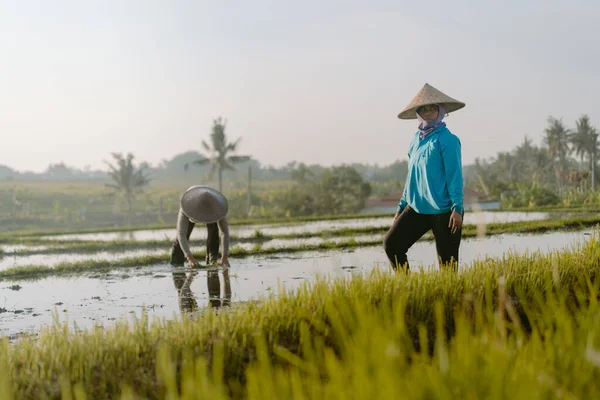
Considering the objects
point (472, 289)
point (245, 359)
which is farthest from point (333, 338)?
point (472, 289)

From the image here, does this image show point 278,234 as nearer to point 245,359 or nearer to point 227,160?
point 245,359

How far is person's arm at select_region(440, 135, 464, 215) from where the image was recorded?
485cm

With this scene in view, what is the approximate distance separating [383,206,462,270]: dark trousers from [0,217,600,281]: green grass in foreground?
3.00 meters

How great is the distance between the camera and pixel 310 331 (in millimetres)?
3705

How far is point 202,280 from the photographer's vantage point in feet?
23.6

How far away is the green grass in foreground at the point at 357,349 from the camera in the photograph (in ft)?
7.03

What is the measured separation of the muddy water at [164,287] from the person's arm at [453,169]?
1.70 feet

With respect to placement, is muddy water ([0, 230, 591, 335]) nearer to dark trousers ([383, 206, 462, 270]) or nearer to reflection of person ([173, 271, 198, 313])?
reflection of person ([173, 271, 198, 313])

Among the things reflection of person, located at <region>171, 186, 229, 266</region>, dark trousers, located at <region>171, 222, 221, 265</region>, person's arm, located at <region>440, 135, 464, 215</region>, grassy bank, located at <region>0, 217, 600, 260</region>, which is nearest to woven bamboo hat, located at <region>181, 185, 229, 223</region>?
reflection of person, located at <region>171, 186, 229, 266</region>

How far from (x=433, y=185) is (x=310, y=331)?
1729 millimetres

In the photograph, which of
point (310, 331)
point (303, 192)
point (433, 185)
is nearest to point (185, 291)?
point (433, 185)

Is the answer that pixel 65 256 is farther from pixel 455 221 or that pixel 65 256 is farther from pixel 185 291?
pixel 455 221

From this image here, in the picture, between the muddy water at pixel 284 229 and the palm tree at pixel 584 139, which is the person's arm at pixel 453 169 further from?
the palm tree at pixel 584 139

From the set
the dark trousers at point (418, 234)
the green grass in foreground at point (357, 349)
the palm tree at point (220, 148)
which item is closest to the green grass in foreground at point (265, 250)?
the dark trousers at point (418, 234)
